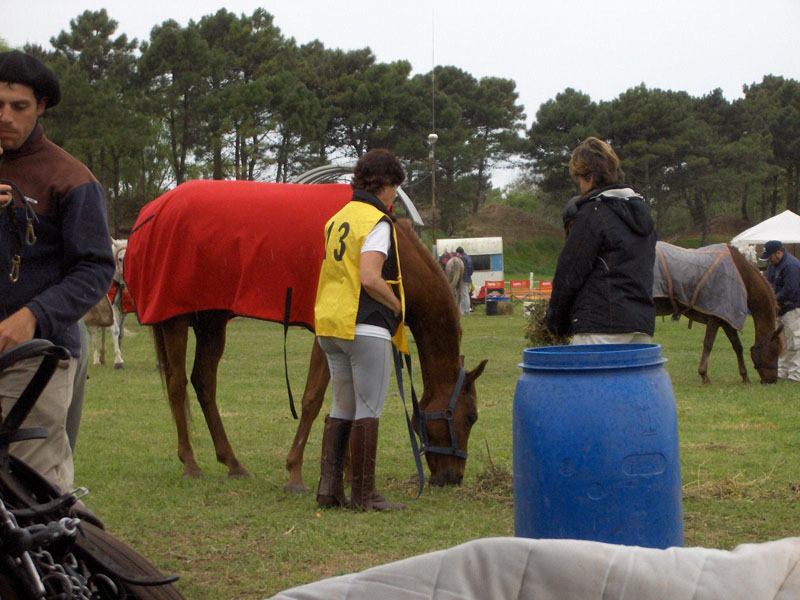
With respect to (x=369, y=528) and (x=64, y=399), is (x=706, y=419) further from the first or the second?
(x=64, y=399)

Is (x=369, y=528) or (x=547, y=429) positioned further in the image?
(x=369, y=528)

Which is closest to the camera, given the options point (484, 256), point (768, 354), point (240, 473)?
point (240, 473)

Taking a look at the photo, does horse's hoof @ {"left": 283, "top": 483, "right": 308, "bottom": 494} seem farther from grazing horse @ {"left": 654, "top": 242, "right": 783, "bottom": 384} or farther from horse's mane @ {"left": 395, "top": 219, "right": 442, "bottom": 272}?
grazing horse @ {"left": 654, "top": 242, "right": 783, "bottom": 384}

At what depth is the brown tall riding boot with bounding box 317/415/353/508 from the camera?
16.6 ft

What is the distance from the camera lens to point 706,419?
326 inches

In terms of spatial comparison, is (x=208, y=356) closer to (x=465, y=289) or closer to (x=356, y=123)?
(x=465, y=289)

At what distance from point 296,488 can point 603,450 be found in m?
2.72

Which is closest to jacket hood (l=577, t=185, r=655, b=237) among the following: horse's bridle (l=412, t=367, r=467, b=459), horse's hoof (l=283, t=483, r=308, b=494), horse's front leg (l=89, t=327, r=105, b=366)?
horse's bridle (l=412, t=367, r=467, b=459)

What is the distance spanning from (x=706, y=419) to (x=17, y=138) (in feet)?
22.3

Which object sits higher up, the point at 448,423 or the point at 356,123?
the point at 356,123

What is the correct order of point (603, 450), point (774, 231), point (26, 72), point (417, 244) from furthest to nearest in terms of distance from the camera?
point (774, 231), point (417, 244), point (603, 450), point (26, 72)

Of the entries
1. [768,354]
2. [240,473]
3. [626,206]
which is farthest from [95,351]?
[626,206]

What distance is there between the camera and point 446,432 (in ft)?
18.2

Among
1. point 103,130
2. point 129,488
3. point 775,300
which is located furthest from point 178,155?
point 129,488
